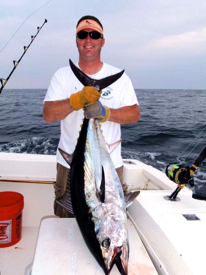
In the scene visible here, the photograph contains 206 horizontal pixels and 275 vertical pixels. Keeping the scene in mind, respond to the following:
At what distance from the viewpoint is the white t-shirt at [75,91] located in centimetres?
203

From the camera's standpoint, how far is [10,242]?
8.29ft

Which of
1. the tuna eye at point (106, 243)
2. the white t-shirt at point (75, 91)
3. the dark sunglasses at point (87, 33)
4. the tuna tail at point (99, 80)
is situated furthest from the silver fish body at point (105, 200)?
the dark sunglasses at point (87, 33)

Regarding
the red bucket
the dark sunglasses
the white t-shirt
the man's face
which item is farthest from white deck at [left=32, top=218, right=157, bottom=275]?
the dark sunglasses

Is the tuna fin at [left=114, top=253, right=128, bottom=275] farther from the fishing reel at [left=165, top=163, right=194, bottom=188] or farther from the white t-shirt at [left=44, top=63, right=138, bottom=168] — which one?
the white t-shirt at [left=44, top=63, right=138, bottom=168]

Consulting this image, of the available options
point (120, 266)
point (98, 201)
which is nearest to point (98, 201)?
point (98, 201)

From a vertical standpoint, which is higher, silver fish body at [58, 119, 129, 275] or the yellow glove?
the yellow glove

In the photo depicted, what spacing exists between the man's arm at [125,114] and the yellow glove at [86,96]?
0.30 metres

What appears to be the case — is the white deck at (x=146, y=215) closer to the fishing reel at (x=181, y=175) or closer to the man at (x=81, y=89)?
the fishing reel at (x=181, y=175)

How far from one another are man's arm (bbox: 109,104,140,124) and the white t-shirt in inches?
3.0

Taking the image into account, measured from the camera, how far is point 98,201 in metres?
1.36

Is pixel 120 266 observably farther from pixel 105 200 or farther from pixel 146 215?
pixel 146 215

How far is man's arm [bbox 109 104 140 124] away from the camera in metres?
1.83

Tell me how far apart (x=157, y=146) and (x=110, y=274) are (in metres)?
5.98

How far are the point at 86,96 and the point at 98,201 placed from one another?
2.03ft
